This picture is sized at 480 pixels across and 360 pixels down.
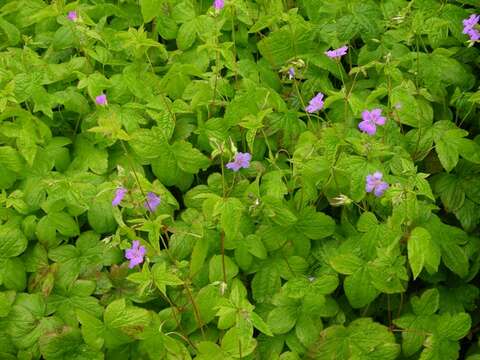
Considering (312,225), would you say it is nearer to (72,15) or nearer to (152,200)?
(152,200)

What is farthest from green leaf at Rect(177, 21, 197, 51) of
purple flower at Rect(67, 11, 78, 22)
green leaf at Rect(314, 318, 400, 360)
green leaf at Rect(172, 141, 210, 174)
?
green leaf at Rect(314, 318, 400, 360)

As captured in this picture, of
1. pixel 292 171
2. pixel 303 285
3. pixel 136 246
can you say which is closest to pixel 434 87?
pixel 292 171

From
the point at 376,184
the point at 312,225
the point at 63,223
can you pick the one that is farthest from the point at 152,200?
the point at 376,184

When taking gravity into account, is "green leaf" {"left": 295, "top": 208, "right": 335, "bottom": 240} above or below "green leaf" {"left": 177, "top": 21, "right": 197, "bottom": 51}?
below

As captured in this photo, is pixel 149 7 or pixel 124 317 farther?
pixel 149 7

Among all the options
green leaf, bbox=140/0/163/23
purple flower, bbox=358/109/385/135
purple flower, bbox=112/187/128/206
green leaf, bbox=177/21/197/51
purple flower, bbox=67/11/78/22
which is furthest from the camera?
green leaf, bbox=177/21/197/51

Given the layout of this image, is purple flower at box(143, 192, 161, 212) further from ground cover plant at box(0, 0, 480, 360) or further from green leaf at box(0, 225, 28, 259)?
green leaf at box(0, 225, 28, 259)

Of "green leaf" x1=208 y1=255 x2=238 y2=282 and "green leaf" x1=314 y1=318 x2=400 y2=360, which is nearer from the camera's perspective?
"green leaf" x1=314 y1=318 x2=400 y2=360

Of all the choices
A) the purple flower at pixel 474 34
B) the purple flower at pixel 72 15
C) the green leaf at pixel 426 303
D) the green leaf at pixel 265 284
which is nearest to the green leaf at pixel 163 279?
the green leaf at pixel 265 284
